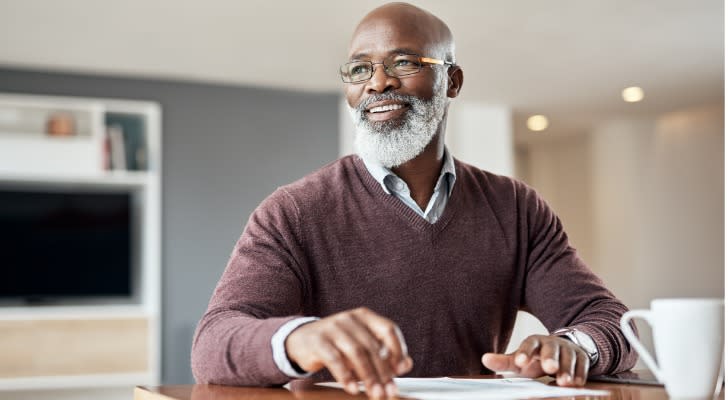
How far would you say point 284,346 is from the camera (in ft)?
3.18

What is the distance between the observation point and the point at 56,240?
540 centimetres

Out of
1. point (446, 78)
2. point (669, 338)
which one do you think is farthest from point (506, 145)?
point (669, 338)

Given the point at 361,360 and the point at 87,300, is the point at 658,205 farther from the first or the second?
the point at 361,360

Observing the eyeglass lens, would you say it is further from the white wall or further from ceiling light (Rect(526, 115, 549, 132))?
the white wall

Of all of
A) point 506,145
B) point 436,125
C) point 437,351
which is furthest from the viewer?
point 506,145

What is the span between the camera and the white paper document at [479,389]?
2.97 ft

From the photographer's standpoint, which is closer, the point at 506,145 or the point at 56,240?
the point at 56,240

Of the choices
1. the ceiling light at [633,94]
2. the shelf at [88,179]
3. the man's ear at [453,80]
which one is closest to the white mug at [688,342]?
the man's ear at [453,80]

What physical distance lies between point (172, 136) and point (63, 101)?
2.28ft

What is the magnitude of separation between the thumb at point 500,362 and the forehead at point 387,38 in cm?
62

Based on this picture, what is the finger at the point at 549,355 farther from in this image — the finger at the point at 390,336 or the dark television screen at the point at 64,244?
the dark television screen at the point at 64,244

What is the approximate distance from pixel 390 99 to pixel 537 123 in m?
6.04

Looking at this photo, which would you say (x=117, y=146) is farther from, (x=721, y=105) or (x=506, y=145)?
(x=721, y=105)

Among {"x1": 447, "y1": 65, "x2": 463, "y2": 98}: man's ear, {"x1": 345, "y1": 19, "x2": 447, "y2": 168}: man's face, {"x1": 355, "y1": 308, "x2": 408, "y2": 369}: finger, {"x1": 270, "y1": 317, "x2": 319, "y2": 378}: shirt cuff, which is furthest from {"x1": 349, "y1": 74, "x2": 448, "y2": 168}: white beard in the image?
{"x1": 355, "y1": 308, "x2": 408, "y2": 369}: finger
